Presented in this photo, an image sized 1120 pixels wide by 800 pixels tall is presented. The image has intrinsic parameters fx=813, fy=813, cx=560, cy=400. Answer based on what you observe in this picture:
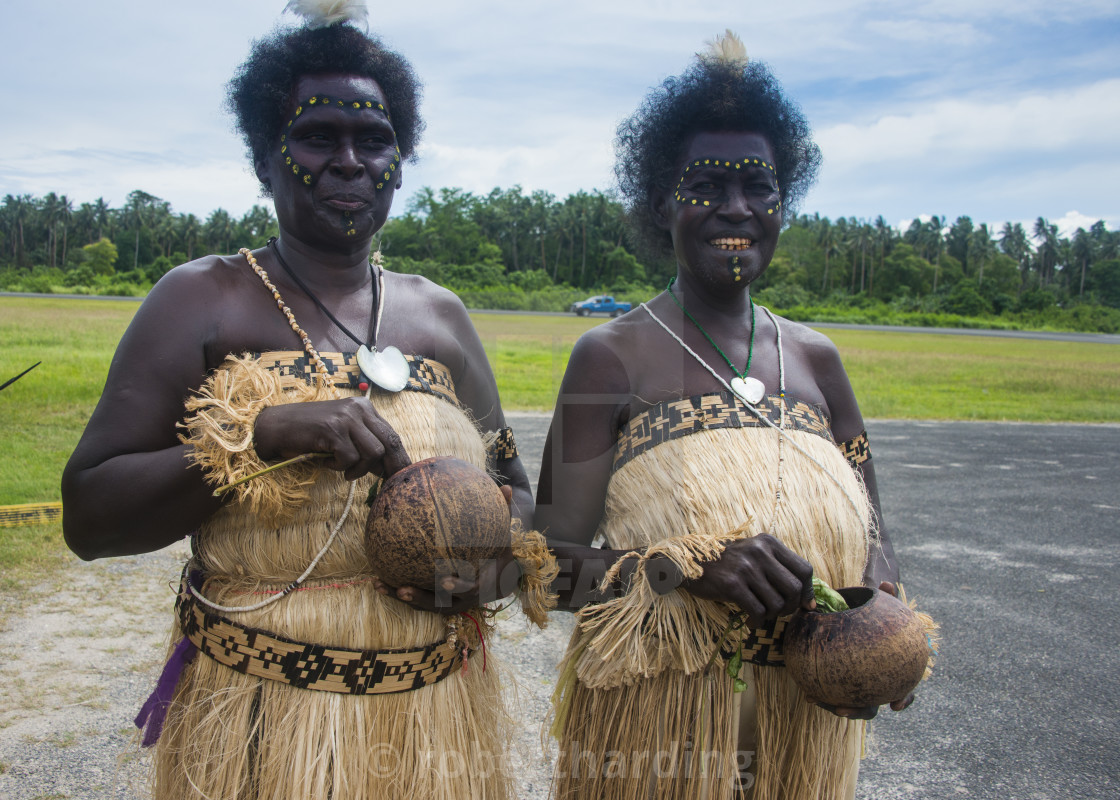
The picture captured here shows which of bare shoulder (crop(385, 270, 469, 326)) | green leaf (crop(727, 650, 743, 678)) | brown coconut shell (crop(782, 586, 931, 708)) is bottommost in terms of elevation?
green leaf (crop(727, 650, 743, 678))

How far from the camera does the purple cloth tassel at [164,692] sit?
77.6 inches

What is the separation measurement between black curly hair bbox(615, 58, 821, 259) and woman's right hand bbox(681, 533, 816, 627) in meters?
1.14

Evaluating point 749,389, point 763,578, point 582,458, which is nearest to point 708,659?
point 763,578

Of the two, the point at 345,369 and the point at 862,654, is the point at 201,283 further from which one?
the point at 862,654

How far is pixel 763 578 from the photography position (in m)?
1.84

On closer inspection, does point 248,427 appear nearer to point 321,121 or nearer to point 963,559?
point 321,121

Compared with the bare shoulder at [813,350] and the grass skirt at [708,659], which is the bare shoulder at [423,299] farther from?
the bare shoulder at [813,350]

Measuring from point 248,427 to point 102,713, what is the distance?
242 centimetres

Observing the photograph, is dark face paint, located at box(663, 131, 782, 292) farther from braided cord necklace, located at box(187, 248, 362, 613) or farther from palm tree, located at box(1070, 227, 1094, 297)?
palm tree, located at box(1070, 227, 1094, 297)

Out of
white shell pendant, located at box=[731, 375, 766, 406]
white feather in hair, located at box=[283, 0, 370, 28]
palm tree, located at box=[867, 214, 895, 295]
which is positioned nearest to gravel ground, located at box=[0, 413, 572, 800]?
white shell pendant, located at box=[731, 375, 766, 406]

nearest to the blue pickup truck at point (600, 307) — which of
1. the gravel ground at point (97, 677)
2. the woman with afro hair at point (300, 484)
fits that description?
the gravel ground at point (97, 677)

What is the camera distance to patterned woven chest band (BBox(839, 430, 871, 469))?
2439 millimetres

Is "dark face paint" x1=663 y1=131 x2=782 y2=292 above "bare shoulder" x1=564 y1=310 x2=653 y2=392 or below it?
above

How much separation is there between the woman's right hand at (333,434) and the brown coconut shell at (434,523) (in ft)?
0.25
